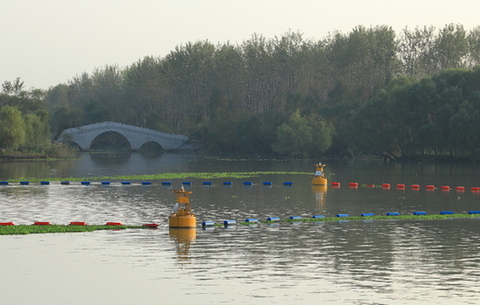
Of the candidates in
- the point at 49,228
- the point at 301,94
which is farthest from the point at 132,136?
the point at 49,228

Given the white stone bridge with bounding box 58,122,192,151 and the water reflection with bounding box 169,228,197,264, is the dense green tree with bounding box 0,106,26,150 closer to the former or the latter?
the white stone bridge with bounding box 58,122,192,151

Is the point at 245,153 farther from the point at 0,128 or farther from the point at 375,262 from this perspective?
the point at 375,262

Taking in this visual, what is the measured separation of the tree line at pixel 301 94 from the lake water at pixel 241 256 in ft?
205

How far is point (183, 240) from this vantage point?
34.7 metres

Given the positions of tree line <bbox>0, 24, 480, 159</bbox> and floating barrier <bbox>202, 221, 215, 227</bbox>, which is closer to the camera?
floating barrier <bbox>202, 221, 215, 227</bbox>

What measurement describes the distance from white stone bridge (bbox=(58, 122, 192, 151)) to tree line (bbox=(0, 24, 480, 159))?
3194 mm

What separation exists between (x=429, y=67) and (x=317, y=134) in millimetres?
29730

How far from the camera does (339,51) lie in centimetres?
15050

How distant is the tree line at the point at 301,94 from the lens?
11644 cm

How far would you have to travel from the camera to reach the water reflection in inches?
1211

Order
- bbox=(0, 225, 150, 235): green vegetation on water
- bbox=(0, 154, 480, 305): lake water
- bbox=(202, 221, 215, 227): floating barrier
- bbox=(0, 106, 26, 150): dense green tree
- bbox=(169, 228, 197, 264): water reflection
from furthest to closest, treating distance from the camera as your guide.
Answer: bbox=(0, 106, 26, 150): dense green tree, bbox=(202, 221, 215, 227): floating barrier, bbox=(0, 225, 150, 235): green vegetation on water, bbox=(169, 228, 197, 264): water reflection, bbox=(0, 154, 480, 305): lake water

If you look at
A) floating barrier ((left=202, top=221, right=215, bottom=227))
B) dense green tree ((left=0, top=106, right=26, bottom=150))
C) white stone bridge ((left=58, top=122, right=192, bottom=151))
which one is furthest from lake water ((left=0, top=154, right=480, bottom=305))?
white stone bridge ((left=58, top=122, right=192, bottom=151))

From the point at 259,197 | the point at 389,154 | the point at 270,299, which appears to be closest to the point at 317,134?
the point at 389,154

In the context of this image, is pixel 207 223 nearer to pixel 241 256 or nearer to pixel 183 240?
pixel 183 240
